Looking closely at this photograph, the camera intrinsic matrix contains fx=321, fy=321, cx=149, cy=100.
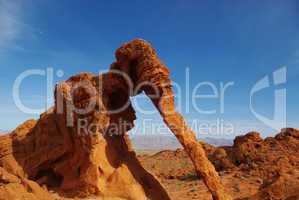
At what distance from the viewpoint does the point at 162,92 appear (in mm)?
9812

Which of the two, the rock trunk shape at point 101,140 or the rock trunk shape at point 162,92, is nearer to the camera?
the rock trunk shape at point 162,92

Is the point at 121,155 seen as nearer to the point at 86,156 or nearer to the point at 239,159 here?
the point at 86,156

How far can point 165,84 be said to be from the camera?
982cm

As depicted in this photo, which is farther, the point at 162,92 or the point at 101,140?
the point at 101,140

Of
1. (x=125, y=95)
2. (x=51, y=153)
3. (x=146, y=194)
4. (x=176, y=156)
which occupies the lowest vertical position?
Answer: (x=176, y=156)

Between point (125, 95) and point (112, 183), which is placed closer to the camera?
point (112, 183)

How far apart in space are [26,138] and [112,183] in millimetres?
4693

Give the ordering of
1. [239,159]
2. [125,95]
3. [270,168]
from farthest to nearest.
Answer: [239,159] → [270,168] → [125,95]

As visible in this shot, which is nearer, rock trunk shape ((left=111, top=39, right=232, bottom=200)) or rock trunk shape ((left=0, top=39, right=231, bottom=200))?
rock trunk shape ((left=111, top=39, right=232, bottom=200))

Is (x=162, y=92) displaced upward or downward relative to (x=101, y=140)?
upward

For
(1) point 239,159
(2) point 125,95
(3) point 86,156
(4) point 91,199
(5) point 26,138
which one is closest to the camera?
(4) point 91,199

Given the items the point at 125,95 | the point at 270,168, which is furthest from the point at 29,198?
the point at 270,168

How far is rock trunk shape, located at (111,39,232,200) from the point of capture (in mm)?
9148

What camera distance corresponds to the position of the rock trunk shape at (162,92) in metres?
9.15
